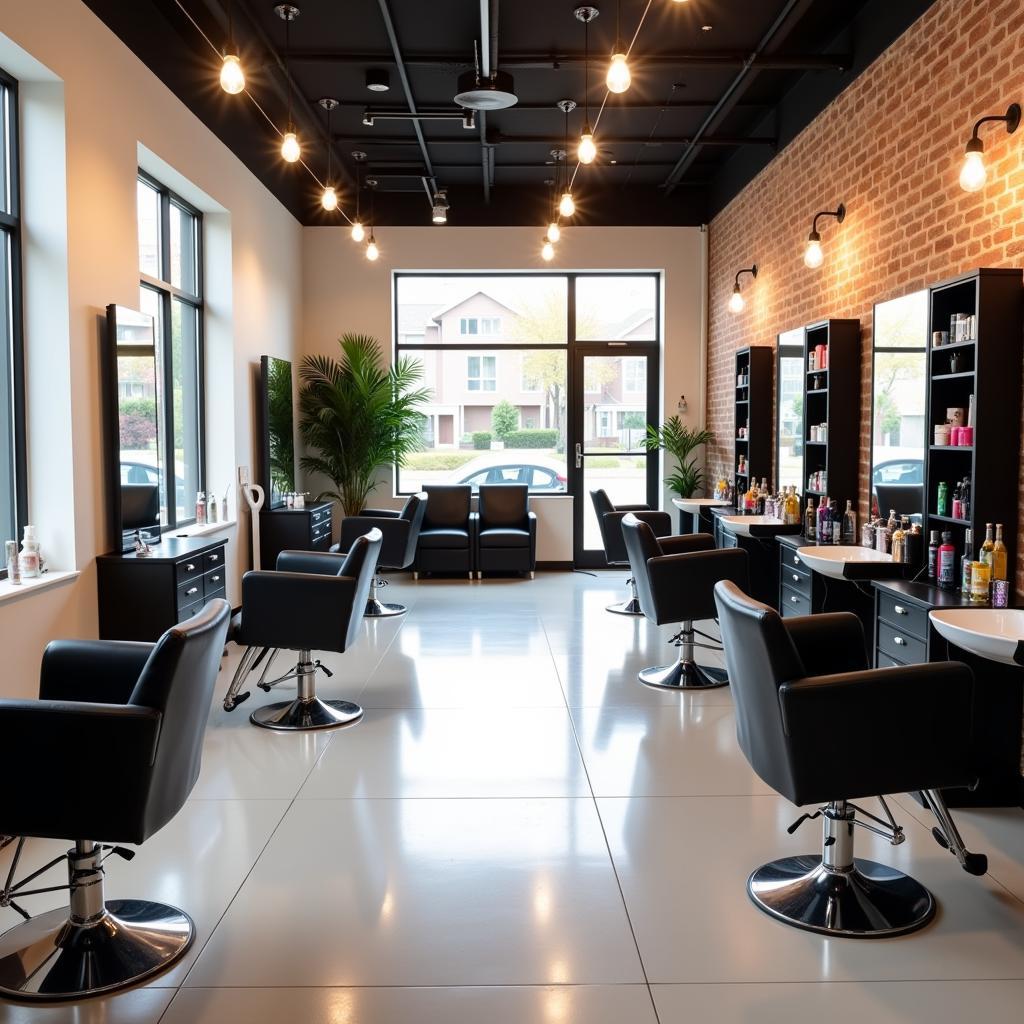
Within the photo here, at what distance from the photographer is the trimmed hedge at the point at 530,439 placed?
10281mm

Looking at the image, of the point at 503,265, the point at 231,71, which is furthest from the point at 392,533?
the point at 231,71

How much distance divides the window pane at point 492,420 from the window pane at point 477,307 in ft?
0.75

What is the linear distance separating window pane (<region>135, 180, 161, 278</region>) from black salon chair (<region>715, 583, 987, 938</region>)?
455 centimetres

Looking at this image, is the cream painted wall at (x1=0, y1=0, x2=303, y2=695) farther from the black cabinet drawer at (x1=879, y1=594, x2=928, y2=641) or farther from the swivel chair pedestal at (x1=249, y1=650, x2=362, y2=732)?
the black cabinet drawer at (x1=879, y1=594, x2=928, y2=641)

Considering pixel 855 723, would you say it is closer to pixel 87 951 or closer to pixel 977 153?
pixel 87 951

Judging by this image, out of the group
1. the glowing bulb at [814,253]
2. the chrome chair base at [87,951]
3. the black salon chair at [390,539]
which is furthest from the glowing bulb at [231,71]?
the black salon chair at [390,539]

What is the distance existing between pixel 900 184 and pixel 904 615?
237 centimetres

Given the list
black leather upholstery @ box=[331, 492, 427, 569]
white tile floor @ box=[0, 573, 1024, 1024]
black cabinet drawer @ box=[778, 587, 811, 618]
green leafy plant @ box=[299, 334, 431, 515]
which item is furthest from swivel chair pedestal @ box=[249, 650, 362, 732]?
green leafy plant @ box=[299, 334, 431, 515]

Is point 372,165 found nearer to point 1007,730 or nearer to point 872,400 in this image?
point 872,400

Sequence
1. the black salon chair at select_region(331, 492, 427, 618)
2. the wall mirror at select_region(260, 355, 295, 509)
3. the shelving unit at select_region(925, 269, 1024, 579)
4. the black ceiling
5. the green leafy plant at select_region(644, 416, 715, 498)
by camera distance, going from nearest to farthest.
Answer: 1. the shelving unit at select_region(925, 269, 1024, 579)
2. the black ceiling
3. the black salon chair at select_region(331, 492, 427, 618)
4. the wall mirror at select_region(260, 355, 295, 509)
5. the green leafy plant at select_region(644, 416, 715, 498)

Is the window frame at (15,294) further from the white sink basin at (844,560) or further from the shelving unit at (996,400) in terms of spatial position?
the shelving unit at (996,400)

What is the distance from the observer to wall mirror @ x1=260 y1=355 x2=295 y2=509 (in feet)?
25.9

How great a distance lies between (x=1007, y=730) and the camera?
3760 mm

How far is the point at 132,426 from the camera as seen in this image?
5.40 meters
